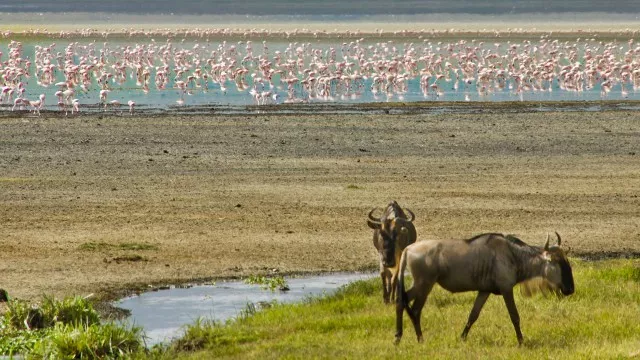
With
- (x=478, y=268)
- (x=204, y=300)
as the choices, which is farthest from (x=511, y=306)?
(x=204, y=300)

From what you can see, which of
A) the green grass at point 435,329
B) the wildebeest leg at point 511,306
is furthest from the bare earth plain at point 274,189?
the wildebeest leg at point 511,306

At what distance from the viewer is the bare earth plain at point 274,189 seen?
15359 mm

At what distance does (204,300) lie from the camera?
13117 millimetres

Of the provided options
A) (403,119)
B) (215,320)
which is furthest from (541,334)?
(403,119)

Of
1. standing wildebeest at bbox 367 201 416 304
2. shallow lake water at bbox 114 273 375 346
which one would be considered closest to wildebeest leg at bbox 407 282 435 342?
standing wildebeest at bbox 367 201 416 304

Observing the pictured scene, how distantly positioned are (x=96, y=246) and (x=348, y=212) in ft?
13.3

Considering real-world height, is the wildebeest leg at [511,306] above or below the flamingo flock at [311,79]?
above

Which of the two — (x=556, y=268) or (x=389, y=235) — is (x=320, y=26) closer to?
(x=389, y=235)

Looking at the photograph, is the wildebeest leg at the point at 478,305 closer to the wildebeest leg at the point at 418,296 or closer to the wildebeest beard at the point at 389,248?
the wildebeest leg at the point at 418,296

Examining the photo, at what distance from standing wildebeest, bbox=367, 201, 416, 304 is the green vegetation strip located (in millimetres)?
326

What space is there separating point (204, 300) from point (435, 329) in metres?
3.17

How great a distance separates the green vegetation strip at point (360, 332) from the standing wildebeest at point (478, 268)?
31cm

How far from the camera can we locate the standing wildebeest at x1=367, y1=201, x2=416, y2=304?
10.5 m

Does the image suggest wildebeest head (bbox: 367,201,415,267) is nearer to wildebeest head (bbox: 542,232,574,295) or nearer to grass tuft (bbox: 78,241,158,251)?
wildebeest head (bbox: 542,232,574,295)
